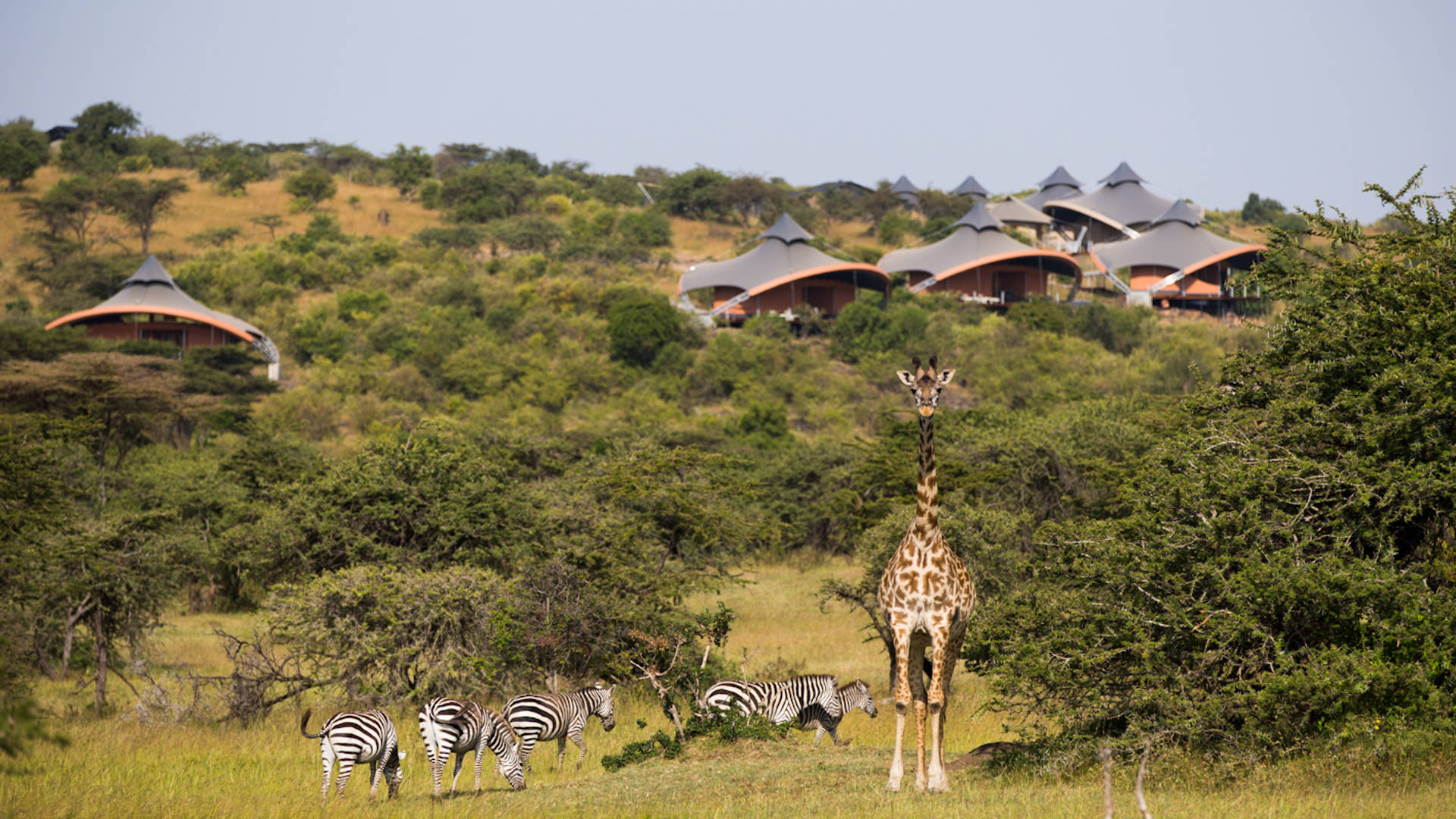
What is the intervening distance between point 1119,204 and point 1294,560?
358 ft

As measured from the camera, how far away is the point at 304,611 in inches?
651

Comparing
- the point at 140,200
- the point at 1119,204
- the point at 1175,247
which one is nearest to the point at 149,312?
the point at 140,200

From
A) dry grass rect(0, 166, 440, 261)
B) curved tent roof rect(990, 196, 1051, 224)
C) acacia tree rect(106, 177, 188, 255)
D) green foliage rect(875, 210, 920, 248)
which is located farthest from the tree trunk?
curved tent roof rect(990, 196, 1051, 224)

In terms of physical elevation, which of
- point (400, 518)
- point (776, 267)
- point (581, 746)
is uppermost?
point (776, 267)

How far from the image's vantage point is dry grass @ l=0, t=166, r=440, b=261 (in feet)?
293

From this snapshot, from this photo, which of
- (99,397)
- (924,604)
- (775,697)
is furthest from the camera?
(99,397)

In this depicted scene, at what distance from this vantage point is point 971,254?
83438 millimetres

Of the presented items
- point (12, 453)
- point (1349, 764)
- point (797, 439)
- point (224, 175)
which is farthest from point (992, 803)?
point (224, 175)

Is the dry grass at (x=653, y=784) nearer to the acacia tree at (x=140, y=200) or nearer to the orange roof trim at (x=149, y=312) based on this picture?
the orange roof trim at (x=149, y=312)

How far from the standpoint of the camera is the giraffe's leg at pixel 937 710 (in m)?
10.4

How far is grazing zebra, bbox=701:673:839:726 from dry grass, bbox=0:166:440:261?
270 feet

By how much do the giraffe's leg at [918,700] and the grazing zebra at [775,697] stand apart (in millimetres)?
3217

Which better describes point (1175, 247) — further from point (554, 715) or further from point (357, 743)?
point (357, 743)

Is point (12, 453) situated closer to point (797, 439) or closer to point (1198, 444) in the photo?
point (1198, 444)
